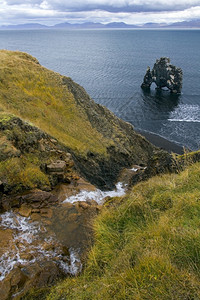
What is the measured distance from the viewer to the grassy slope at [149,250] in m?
4.83

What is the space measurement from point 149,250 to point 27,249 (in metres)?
5.88

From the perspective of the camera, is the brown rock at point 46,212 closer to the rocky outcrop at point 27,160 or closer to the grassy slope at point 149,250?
the rocky outcrop at point 27,160

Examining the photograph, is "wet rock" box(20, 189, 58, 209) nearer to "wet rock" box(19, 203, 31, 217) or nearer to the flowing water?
"wet rock" box(19, 203, 31, 217)

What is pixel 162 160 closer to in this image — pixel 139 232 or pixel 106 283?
pixel 139 232

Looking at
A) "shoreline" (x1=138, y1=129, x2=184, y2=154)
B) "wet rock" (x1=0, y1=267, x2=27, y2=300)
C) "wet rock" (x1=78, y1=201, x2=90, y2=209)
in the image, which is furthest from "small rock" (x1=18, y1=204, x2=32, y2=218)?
"shoreline" (x1=138, y1=129, x2=184, y2=154)

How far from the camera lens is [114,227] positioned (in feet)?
26.9

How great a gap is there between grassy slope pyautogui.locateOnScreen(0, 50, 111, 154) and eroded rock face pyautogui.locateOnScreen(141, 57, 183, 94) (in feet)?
186

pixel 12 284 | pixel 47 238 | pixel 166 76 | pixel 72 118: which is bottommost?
pixel 47 238

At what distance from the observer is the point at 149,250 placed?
19.8 ft

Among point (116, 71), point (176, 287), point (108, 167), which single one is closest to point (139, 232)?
point (176, 287)

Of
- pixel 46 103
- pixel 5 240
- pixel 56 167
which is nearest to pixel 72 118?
pixel 46 103

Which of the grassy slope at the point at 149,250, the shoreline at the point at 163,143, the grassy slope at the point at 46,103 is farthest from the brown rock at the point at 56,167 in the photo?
the shoreline at the point at 163,143

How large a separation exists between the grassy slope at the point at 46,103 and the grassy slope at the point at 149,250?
52.2 feet

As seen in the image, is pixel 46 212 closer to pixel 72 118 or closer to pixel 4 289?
pixel 4 289
